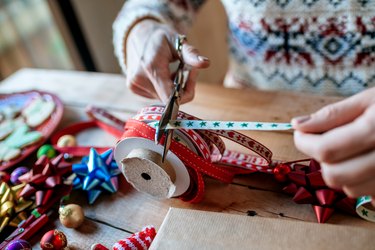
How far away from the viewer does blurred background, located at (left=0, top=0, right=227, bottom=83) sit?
1592mm

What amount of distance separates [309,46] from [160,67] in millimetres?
300

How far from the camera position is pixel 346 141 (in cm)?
38

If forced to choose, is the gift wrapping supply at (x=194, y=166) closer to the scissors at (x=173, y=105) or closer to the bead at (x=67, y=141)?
the scissors at (x=173, y=105)

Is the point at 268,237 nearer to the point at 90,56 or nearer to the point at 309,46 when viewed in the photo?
the point at 309,46

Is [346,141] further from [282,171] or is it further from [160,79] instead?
[160,79]

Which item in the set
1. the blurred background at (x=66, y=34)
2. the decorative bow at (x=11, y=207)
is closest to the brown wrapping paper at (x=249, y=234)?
the decorative bow at (x=11, y=207)

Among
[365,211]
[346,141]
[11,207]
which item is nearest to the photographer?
[346,141]

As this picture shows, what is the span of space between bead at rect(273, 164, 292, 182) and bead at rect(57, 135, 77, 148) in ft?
1.21

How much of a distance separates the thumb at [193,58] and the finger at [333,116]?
0.22 metres

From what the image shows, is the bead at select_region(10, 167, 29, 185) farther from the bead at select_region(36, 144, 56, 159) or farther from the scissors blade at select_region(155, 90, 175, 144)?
the scissors blade at select_region(155, 90, 175, 144)

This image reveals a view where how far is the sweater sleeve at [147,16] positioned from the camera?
0.77 meters

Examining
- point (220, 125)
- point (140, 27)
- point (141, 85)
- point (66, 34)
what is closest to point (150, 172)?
point (220, 125)

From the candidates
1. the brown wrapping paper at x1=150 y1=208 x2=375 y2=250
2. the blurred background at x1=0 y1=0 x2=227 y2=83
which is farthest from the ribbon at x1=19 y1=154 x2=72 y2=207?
the blurred background at x1=0 y1=0 x2=227 y2=83

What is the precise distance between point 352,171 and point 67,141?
0.50 metres
